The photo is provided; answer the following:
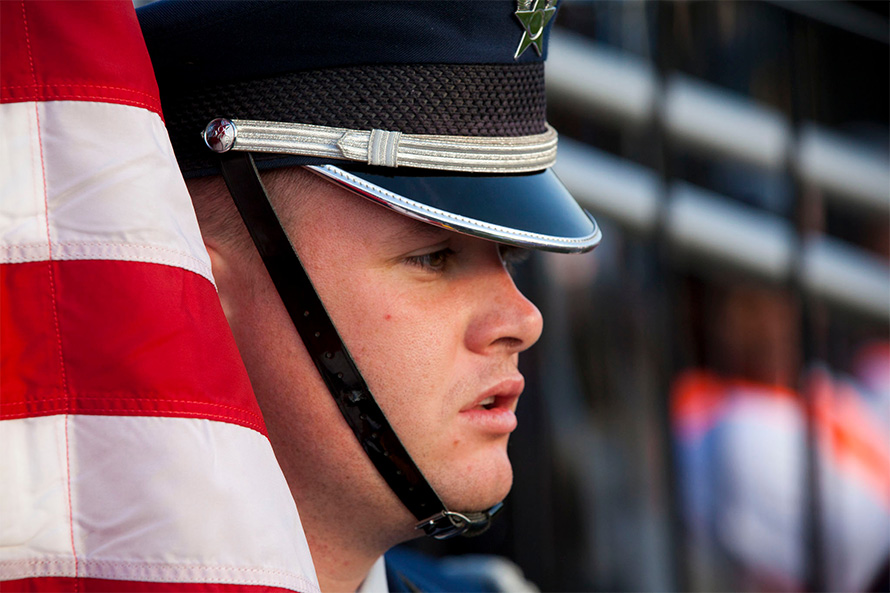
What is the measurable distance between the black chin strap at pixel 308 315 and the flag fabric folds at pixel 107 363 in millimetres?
260

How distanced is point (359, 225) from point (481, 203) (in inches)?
7.5

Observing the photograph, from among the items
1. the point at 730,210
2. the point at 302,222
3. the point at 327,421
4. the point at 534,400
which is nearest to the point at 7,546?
the point at 327,421

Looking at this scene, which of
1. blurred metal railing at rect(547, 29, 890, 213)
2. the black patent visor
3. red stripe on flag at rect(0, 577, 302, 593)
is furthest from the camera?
blurred metal railing at rect(547, 29, 890, 213)

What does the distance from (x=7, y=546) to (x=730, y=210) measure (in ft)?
9.28

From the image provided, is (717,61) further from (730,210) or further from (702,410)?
(702,410)

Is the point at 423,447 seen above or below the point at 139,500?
below

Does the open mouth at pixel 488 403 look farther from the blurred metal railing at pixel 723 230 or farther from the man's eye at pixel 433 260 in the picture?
the blurred metal railing at pixel 723 230

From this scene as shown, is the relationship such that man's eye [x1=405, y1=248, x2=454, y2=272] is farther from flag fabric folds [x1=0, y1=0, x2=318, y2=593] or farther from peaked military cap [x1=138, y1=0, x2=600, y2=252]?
flag fabric folds [x1=0, y1=0, x2=318, y2=593]

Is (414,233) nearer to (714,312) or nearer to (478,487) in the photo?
(478,487)

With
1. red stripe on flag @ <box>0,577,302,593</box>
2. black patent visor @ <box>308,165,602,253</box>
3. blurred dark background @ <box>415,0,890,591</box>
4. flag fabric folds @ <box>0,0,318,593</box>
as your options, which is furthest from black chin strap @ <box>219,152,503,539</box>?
blurred dark background @ <box>415,0,890,591</box>

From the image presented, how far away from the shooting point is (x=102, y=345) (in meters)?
1.04

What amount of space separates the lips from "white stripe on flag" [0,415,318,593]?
0.46 metres

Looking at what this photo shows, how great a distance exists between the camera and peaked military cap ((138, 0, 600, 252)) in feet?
4.48

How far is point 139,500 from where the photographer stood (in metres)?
1.00
